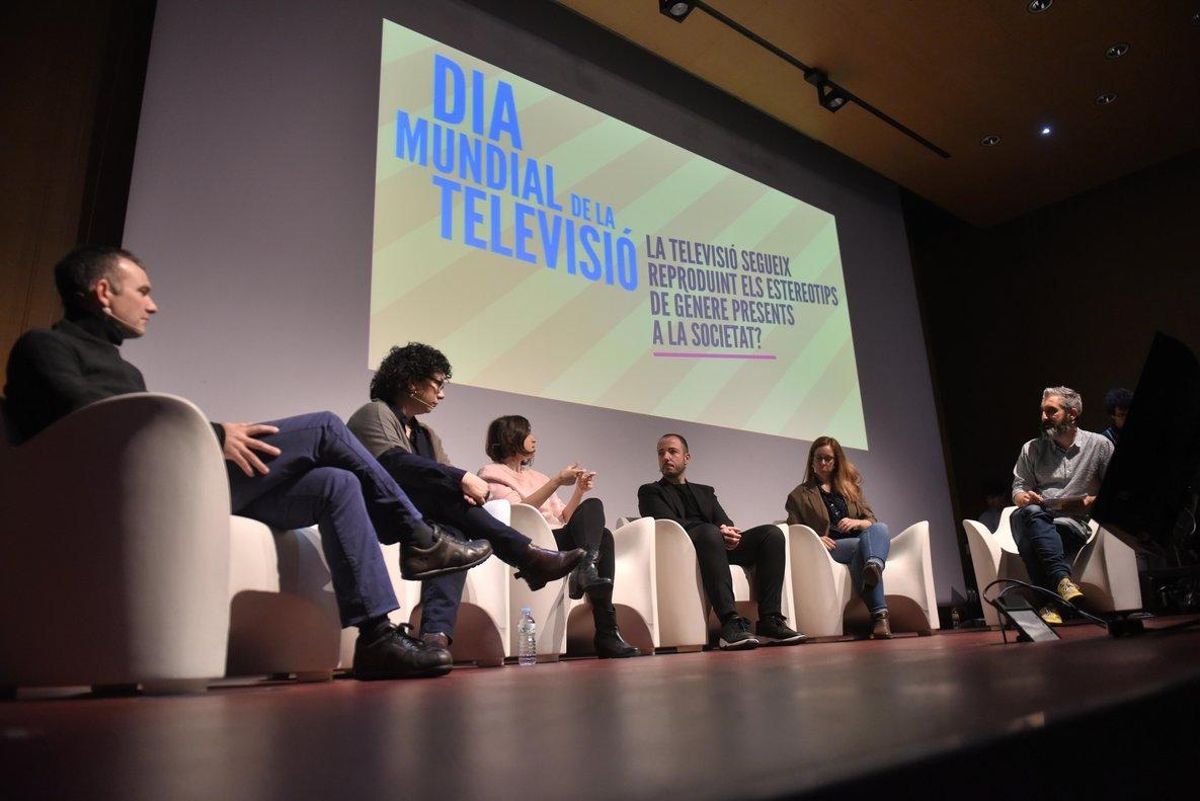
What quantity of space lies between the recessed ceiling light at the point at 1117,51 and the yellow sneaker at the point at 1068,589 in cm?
378

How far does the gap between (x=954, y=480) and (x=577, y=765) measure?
721 cm

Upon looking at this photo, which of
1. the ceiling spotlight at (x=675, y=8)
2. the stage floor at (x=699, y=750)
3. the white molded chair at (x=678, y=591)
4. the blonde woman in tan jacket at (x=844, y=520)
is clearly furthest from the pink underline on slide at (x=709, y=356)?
the stage floor at (x=699, y=750)

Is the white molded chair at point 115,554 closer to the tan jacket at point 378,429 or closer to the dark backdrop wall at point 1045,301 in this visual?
the tan jacket at point 378,429

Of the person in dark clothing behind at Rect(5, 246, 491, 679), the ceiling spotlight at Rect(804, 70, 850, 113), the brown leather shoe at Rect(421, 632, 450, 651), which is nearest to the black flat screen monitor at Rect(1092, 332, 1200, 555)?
the person in dark clothing behind at Rect(5, 246, 491, 679)

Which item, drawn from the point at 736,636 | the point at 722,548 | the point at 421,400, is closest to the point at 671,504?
the point at 722,548

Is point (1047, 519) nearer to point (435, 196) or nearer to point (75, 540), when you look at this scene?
point (435, 196)

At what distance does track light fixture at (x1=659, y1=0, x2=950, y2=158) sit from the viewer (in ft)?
14.6

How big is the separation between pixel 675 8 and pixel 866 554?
309 centimetres

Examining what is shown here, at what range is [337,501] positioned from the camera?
1.78 meters

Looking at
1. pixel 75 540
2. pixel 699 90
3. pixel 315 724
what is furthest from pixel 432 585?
pixel 699 90

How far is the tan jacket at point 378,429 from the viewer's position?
7.25 feet

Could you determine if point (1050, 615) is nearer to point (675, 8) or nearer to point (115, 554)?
point (115, 554)

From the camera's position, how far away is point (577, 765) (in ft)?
0.82

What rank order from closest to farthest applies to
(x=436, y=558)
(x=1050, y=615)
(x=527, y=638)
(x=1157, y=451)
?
(x=1157, y=451) < (x=436, y=558) < (x=527, y=638) < (x=1050, y=615)
